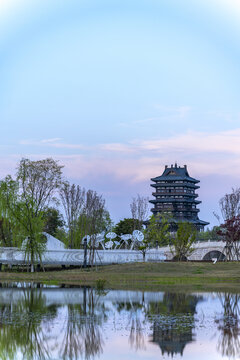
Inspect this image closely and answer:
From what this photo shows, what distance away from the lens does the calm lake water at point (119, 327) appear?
16.3 metres

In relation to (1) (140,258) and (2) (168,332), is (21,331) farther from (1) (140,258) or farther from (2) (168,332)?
(1) (140,258)

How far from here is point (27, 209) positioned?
4800 cm

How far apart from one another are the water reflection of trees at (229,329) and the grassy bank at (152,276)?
842cm

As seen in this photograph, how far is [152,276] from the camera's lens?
4116cm

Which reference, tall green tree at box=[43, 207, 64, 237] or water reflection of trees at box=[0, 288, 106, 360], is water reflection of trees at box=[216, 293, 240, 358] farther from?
tall green tree at box=[43, 207, 64, 237]

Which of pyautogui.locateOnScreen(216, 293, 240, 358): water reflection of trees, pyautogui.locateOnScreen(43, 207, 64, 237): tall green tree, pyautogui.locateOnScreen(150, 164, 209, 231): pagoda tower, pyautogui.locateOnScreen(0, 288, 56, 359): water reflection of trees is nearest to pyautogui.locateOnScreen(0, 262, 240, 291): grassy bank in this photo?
pyautogui.locateOnScreen(216, 293, 240, 358): water reflection of trees

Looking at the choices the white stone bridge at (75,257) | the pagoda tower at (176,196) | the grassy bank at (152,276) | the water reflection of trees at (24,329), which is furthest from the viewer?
the pagoda tower at (176,196)

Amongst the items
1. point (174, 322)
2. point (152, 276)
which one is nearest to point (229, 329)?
point (174, 322)

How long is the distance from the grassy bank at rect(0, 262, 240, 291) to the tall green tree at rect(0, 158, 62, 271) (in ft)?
9.30

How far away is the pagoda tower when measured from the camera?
4651 inches

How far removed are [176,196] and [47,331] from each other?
101m

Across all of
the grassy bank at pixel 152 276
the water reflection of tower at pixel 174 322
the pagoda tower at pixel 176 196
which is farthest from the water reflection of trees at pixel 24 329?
the pagoda tower at pixel 176 196

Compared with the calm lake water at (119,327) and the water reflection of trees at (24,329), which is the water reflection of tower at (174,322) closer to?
the calm lake water at (119,327)

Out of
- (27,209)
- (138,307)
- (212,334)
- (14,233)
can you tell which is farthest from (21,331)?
(14,233)
